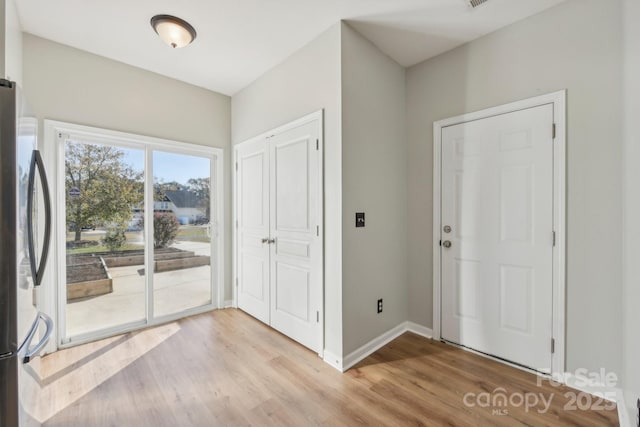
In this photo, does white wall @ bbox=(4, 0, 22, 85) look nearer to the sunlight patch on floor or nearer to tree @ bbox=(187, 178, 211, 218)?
tree @ bbox=(187, 178, 211, 218)

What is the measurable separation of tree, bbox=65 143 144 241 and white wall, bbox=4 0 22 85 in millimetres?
710

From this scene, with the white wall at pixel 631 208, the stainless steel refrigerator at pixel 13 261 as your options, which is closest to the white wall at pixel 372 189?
the white wall at pixel 631 208

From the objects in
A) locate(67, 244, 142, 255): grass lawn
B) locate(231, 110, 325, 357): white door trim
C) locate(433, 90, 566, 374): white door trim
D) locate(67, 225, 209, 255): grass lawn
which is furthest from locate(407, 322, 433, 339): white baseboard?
locate(67, 244, 142, 255): grass lawn

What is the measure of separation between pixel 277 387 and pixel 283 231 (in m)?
1.33

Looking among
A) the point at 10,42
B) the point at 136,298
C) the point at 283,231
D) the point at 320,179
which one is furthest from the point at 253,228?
the point at 10,42

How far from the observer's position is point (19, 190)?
45.1 inches

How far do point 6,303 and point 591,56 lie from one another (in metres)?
3.45

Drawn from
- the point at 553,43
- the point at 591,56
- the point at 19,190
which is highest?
the point at 553,43

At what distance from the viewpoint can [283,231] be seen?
2777mm

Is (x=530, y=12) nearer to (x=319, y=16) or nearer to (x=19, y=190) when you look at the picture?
(x=319, y=16)

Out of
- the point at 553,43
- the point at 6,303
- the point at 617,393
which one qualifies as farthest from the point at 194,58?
the point at 617,393

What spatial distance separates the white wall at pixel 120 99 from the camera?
2379 millimetres

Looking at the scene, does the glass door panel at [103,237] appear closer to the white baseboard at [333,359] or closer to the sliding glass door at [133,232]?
the sliding glass door at [133,232]

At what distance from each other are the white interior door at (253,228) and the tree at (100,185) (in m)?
1.08
